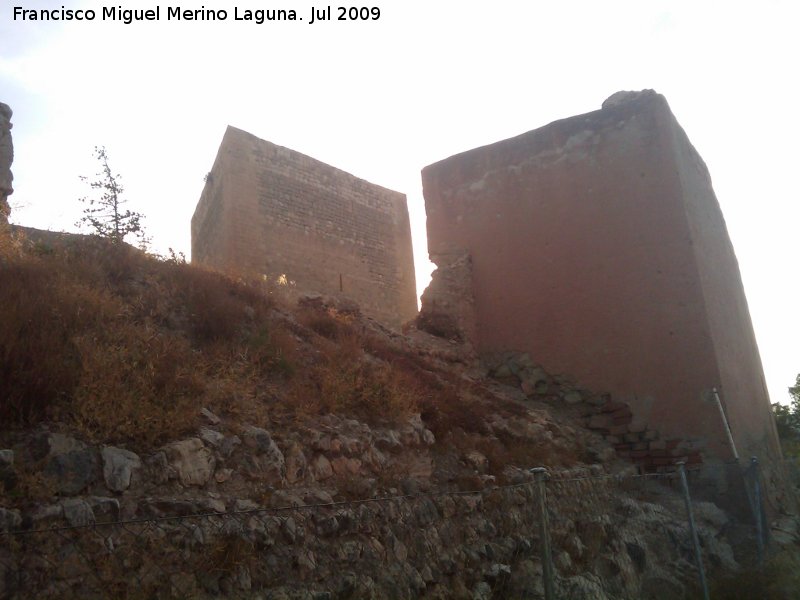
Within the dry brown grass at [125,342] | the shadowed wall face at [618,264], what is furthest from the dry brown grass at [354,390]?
the shadowed wall face at [618,264]

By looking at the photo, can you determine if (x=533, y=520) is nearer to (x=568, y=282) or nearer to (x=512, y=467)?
(x=512, y=467)

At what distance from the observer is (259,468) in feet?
15.8

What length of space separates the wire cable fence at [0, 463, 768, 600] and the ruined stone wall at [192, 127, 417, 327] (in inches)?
296

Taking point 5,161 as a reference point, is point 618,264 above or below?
below

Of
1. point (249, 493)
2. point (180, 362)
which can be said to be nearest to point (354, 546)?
point (249, 493)

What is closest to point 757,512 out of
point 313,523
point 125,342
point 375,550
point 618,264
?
point 618,264

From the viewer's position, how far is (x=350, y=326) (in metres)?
8.77

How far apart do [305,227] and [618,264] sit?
6665 mm

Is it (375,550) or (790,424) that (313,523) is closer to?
(375,550)

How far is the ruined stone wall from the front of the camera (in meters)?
12.8

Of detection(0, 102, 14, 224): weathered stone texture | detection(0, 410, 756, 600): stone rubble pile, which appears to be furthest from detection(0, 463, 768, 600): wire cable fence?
detection(0, 102, 14, 224): weathered stone texture

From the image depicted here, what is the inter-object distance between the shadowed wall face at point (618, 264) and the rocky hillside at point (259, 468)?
1.40m

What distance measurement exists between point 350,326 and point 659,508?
4222 millimetres

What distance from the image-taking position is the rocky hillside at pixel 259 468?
369cm
